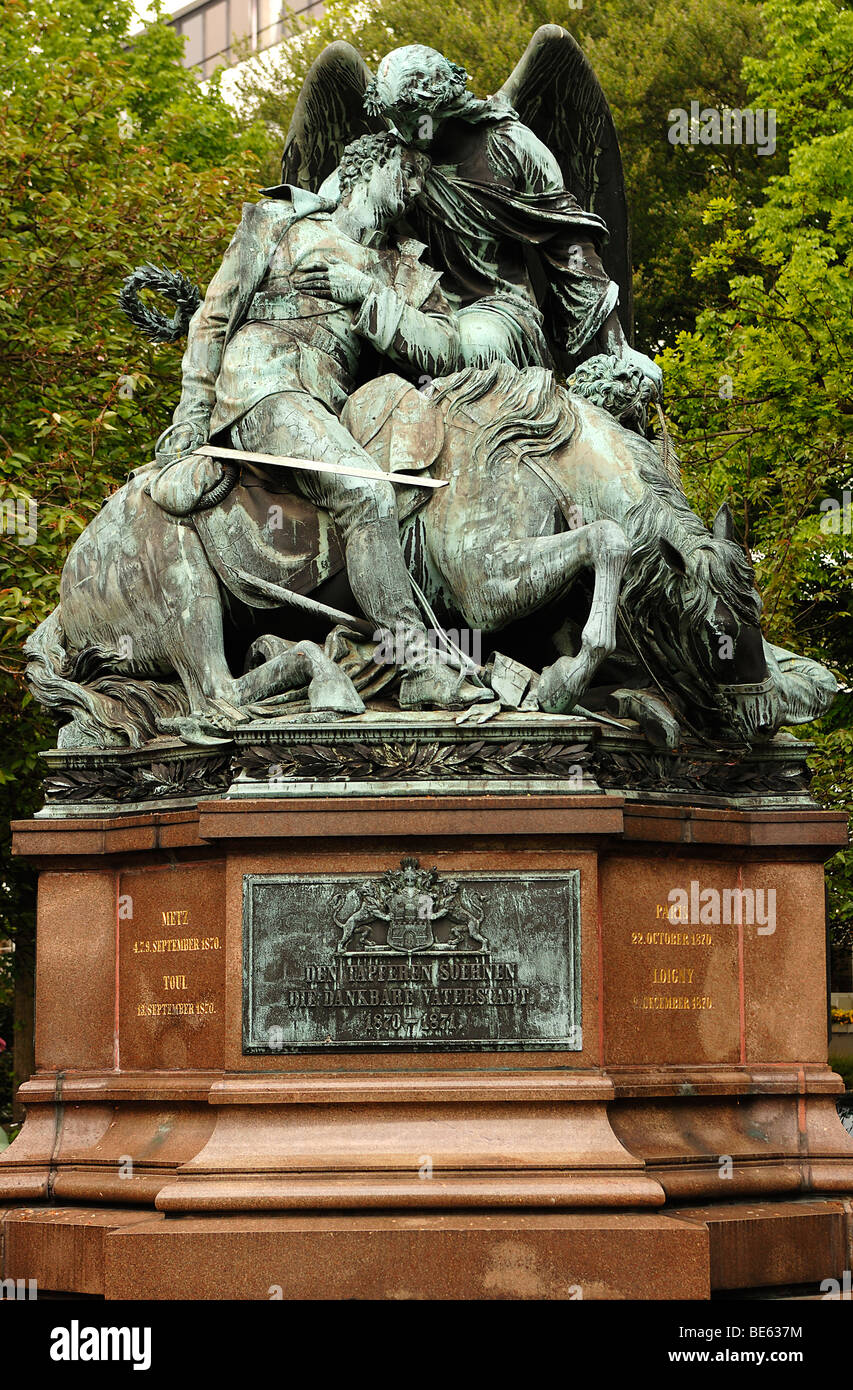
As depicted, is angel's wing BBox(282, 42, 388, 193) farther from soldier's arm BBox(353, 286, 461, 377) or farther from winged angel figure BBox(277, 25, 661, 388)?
soldier's arm BBox(353, 286, 461, 377)

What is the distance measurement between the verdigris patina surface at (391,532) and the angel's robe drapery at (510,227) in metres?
0.20

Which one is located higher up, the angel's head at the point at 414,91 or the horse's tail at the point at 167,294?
the angel's head at the point at 414,91

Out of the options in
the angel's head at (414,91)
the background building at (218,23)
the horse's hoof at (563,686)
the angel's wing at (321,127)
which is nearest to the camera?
the horse's hoof at (563,686)

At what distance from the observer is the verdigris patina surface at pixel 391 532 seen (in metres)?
8.88

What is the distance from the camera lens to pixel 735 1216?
803cm

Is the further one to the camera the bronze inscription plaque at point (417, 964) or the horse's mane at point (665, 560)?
the horse's mane at point (665, 560)

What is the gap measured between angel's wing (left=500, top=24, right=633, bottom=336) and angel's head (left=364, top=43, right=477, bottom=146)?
3.28 ft

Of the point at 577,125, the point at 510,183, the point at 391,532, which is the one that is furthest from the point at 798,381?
the point at 391,532

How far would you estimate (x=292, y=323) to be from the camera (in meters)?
9.52

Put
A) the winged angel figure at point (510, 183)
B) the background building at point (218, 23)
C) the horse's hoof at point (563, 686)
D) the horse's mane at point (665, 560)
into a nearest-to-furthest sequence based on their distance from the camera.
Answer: the horse's hoof at point (563, 686)
the horse's mane at point (665, 560)
the winged angel figure at point (510, 183)
the background building at point (218, 23)

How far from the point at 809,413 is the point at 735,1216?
13554 mm

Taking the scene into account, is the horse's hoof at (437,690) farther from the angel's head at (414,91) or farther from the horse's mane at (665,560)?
the angel's head at (414,91)

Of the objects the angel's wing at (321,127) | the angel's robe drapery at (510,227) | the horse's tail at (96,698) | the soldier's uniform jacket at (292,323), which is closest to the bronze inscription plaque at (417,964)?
the horse's tail at (96,698)

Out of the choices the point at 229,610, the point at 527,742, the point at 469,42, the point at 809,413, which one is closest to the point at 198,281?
the point at 809,413
